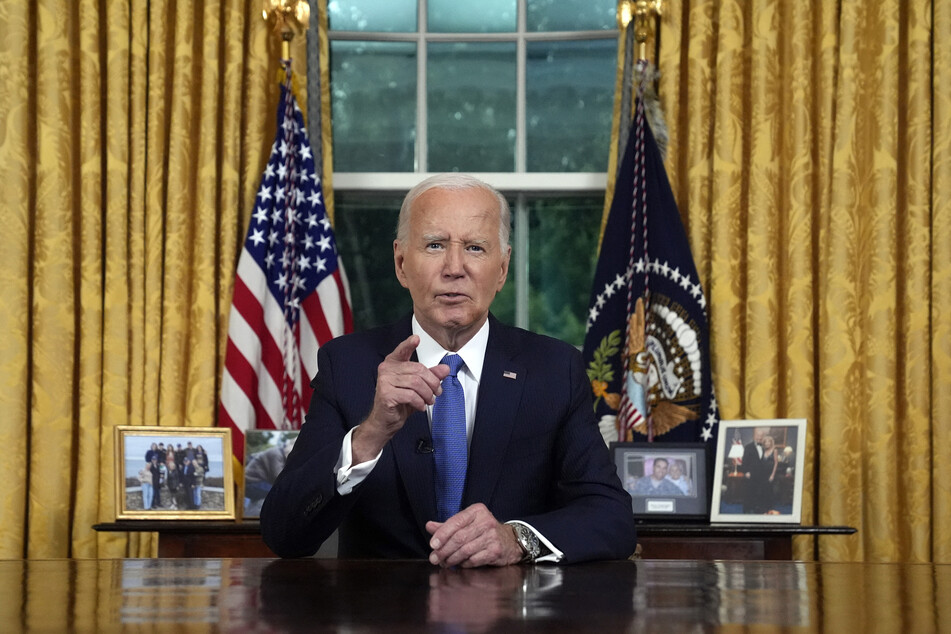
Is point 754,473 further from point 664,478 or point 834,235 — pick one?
point 834,235

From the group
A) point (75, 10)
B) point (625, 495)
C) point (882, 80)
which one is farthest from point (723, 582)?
point (75, 10)

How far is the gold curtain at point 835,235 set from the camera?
3.48 m

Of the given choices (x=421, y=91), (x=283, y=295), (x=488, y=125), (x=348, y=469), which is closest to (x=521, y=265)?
(x=488, y=125)

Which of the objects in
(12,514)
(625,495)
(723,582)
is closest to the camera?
(723,582)

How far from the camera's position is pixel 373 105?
161 inches

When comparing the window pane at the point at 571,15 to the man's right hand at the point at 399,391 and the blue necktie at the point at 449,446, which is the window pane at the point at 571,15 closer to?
the blue necktie at the point at 449,446

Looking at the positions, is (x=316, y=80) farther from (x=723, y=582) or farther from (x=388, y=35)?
(x=723, y=582)

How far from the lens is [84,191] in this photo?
363cm

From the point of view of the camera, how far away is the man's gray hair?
86.1 inches

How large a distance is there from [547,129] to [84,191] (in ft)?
5.29

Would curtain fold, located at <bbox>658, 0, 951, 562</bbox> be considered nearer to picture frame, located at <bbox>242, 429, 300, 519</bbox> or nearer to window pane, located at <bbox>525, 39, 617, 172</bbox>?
window pane, located at <bbox>525, 39, 617, 172</bbox>

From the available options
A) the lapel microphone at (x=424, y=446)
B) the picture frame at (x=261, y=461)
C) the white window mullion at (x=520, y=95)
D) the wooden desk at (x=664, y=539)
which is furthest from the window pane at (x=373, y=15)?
the lapel microphone at (x=424, y=446)

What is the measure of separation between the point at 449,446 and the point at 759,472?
1506mm

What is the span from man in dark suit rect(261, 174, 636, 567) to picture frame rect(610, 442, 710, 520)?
1.14 metres
